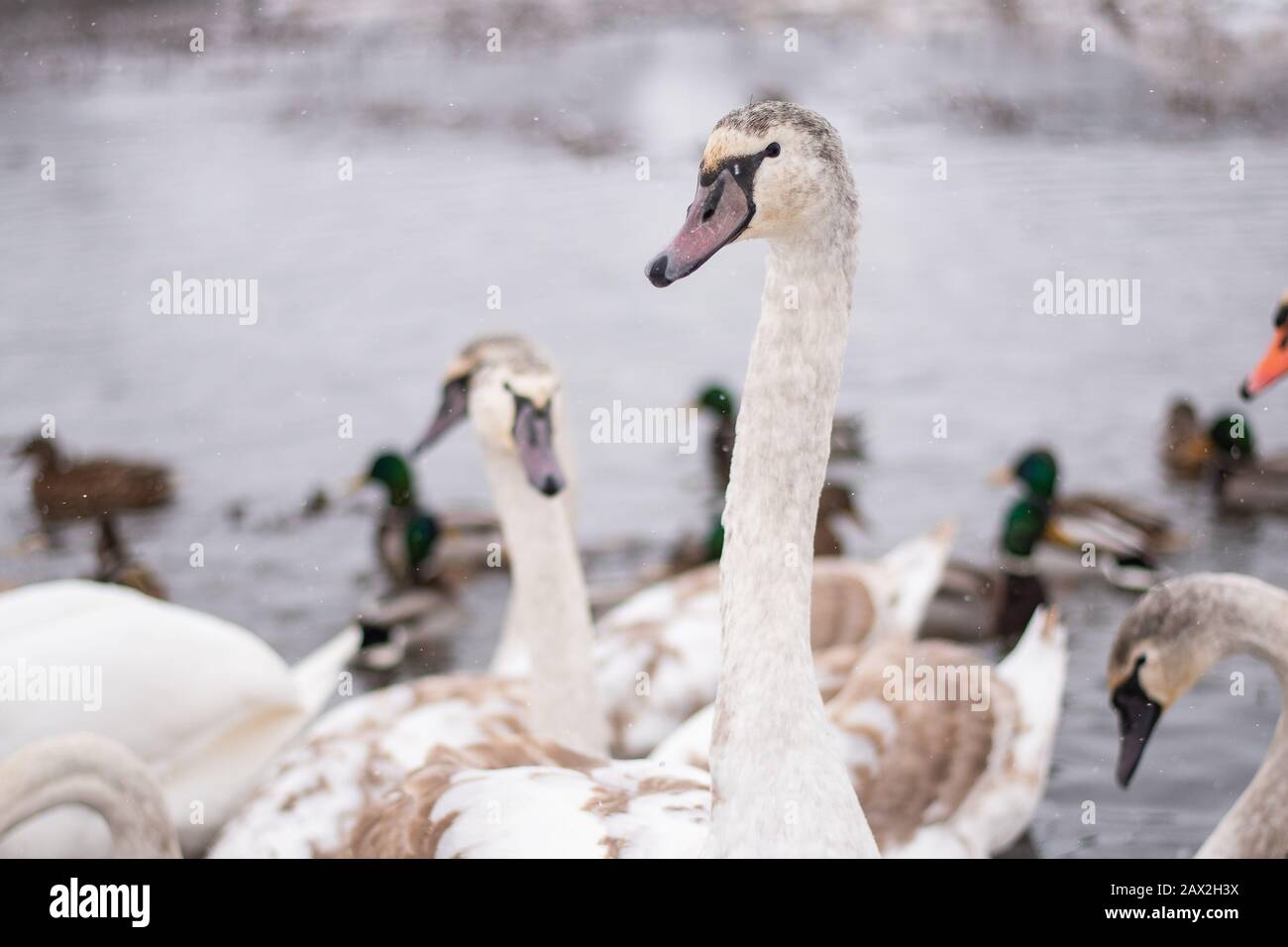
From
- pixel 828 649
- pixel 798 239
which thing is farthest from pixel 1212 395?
pixel 798 239

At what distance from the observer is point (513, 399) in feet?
11.1

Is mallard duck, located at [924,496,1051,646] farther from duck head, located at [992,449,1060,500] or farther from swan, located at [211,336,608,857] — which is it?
swan, located at [211,336,608,857]

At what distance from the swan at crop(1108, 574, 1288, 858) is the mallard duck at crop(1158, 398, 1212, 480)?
2464 millimetres

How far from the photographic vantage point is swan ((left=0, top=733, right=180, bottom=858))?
2604mm

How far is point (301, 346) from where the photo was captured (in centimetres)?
664

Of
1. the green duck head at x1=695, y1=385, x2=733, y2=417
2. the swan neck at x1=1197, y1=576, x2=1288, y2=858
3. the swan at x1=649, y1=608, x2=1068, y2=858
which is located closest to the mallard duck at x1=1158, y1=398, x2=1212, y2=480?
the green duck head at x1=695, y1=385, x2=733, y2=417

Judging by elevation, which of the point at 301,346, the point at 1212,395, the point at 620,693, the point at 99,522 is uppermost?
the point at 301,346

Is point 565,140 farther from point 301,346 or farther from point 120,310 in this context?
point 120,310

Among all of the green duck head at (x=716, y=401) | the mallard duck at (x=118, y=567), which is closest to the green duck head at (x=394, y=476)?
the mallard duck at (x=118, y=567)

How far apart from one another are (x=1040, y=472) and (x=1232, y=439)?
806mm

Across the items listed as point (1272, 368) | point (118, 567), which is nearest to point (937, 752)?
point (1272, 368)

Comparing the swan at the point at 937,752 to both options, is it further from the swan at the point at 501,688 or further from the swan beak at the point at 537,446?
the swan beak at the point at 537,446

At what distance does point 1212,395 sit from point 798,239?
404 cm

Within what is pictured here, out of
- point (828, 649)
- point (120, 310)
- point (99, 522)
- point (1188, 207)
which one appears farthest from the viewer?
point (120, 310)
